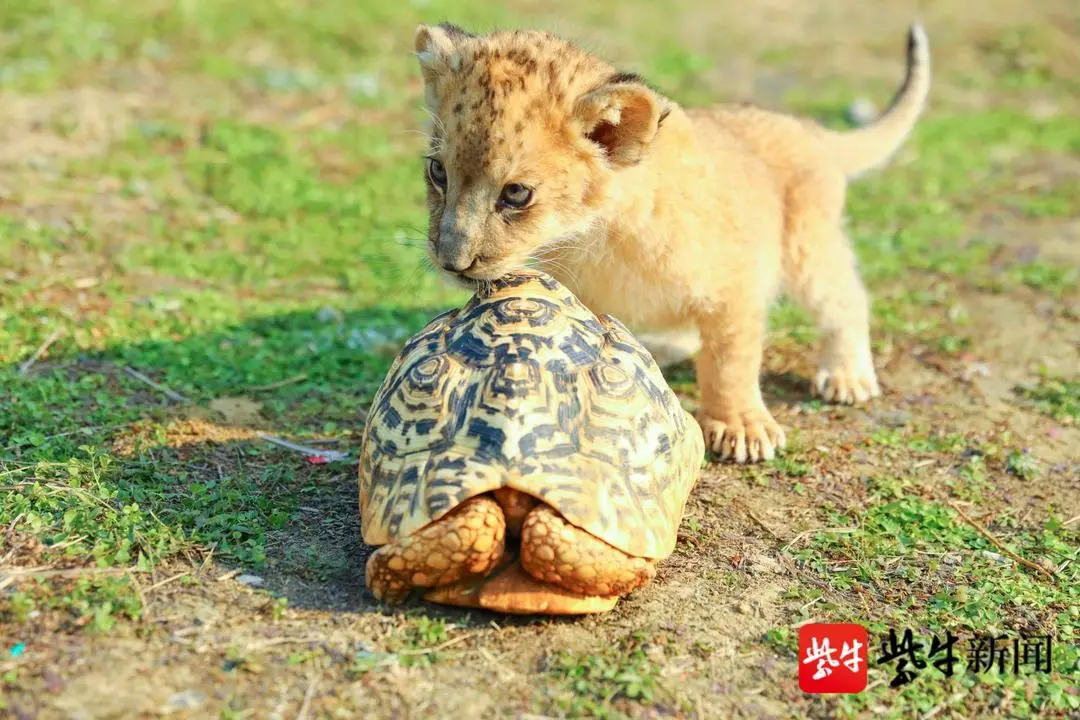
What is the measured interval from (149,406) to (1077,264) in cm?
646

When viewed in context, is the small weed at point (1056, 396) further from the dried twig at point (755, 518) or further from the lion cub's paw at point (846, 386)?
the dried twig at point (755, 518)

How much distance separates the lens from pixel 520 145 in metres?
4.68

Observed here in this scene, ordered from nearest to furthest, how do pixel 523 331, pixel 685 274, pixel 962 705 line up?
pixel 962 705 → pixel 523 331 → pixel 685 274

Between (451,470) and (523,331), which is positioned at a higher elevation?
(523,331)

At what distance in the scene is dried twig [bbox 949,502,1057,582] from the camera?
15.1 ft

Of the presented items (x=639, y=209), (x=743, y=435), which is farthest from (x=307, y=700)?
(x=743, y=435)

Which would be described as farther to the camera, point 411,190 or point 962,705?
point 411,190

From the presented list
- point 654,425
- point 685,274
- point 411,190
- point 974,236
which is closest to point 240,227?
point 411,190

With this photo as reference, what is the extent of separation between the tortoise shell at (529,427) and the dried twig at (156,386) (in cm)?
171

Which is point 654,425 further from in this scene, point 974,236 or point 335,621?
point 974,236

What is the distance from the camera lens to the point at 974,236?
8.77 metres

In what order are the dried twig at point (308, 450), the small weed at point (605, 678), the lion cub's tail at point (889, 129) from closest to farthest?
the small weed at point (605, 678) → the dried twig at point (308, 450) → the lion cub's tail at point (889, 129)

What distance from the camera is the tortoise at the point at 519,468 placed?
3740 mm

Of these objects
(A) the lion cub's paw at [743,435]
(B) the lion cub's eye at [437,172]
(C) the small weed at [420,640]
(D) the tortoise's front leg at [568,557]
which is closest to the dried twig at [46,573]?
(C) the small weed at [420,640]
